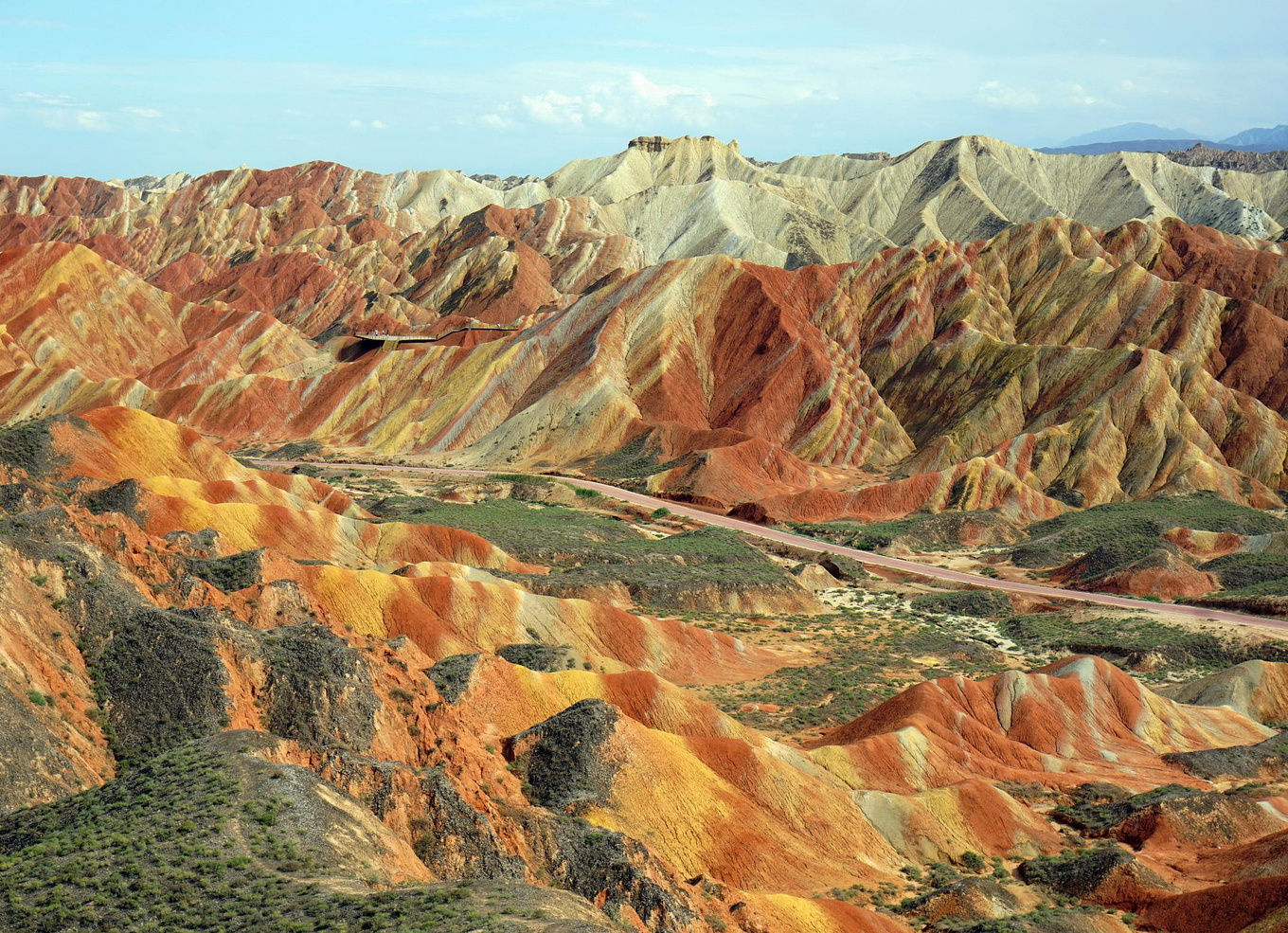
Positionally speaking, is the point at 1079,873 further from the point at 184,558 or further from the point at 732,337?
the point at 732,337

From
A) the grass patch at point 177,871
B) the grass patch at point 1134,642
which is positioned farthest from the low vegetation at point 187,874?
the grass patch at point 1134,642

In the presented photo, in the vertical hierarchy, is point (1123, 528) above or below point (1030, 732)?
above

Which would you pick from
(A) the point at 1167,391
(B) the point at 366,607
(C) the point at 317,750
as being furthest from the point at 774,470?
(C) the point at 317,750

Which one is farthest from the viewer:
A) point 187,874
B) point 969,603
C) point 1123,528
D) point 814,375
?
point 814,375

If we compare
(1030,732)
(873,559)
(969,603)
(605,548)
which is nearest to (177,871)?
(1030,732)

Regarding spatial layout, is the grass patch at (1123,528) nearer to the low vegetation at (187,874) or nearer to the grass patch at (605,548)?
the grass patch at (605,548)

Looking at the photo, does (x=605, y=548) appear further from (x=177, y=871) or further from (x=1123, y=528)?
(x=177, y=871)

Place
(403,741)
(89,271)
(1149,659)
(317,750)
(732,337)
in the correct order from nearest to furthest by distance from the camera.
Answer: (317,750), (403,741), (1149,659), (732,337), (89,271)

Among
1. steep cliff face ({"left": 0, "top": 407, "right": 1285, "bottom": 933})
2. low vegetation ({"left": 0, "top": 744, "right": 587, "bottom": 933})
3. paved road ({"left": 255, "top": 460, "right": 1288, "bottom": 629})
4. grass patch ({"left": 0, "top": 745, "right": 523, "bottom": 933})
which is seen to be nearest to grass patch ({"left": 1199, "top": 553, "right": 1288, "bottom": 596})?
paved road ({"left": 255, "top": 460, "right": 1288, "bottom": 629})
